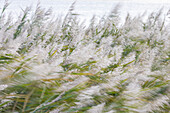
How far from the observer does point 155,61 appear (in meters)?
2.03

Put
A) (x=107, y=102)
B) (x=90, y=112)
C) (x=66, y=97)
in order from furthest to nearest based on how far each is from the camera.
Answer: (x=107, y=102) → (x=66, y=97) → (x=90, y=112)

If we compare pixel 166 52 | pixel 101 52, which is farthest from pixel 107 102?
pixel 166 52

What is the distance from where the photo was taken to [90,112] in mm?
1075

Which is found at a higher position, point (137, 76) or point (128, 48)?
point (128, 48)

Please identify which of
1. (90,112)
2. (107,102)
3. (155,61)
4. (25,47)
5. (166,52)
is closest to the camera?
(90,112)

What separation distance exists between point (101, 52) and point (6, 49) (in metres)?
0.97

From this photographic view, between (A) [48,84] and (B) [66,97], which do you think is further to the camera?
(A) [48,84]

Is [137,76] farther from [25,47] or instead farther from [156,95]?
[25,47]

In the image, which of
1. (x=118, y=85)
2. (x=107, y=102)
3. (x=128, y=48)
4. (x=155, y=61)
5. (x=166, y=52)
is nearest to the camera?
(x=107, y=102)

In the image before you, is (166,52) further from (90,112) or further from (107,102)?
→ (90,112)

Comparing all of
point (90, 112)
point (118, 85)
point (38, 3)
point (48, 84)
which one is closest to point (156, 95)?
point (118, 85)

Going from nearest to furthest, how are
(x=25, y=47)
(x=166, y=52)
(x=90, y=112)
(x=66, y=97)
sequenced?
1. (x=90, y=112)
2. (x=66, y=97)
3. (x=25, y=47)
4. (x=166, y=52)

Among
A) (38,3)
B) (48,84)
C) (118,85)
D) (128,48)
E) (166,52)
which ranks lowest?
(118,85)

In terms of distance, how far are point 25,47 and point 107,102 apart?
1.06 meters
